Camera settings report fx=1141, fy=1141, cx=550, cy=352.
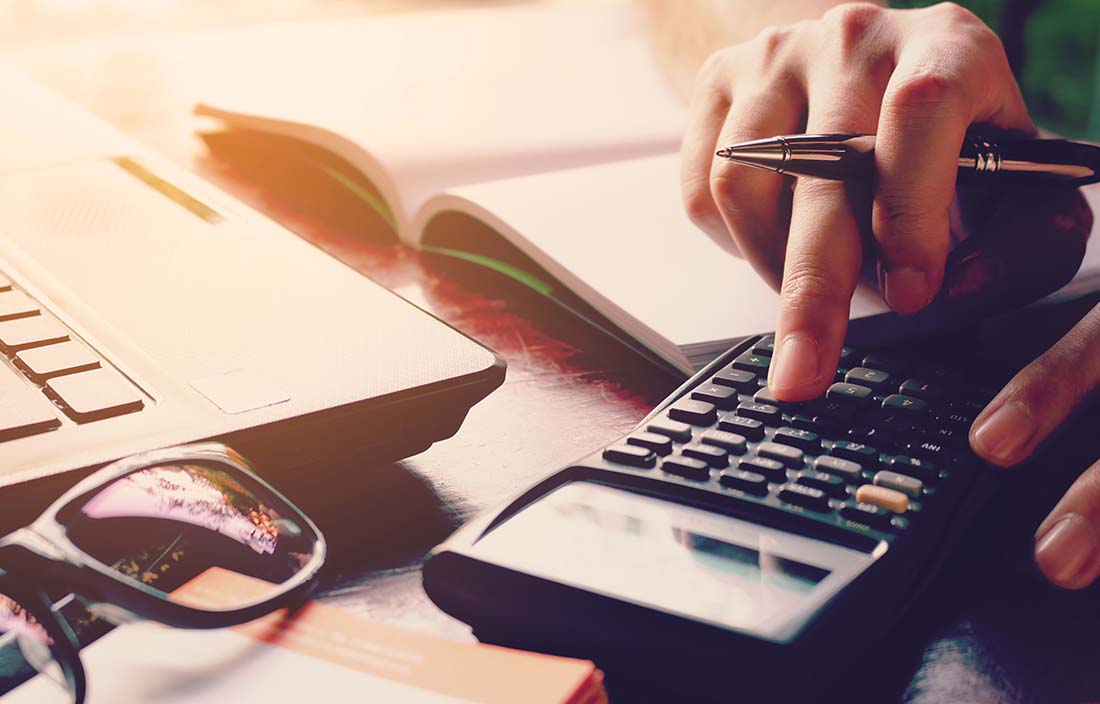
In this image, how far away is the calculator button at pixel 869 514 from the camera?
1.13 feet

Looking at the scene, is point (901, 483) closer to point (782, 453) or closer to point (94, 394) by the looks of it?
point (782, 453)

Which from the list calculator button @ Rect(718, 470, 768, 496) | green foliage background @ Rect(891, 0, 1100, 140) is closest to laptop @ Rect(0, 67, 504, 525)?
calculator button @ Rect(718, 470, 768, 496)

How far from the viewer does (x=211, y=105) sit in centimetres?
92

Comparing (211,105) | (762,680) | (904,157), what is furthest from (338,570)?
(211,105)

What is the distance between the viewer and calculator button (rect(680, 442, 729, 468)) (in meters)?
0.38

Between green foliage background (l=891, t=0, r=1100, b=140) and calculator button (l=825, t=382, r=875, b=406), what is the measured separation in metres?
2.19

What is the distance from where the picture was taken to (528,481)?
44 centimetres

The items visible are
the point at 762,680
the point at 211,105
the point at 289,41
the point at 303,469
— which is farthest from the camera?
the point at 289,41

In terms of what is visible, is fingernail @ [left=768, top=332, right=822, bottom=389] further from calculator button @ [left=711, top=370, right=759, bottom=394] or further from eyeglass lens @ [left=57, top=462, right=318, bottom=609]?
eyeglass lens @ [left=57, top=462, right=318, bottom=609]

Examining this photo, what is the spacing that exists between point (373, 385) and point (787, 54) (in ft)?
1.11

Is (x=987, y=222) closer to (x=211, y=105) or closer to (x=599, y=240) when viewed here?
(x=599, y=240)

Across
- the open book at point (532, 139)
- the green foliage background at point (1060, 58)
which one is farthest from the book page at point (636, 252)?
the green foliage background at point (1060, 58)

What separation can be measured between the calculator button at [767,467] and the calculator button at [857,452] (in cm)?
2

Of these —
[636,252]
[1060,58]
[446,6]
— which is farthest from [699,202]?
[1060,58]
